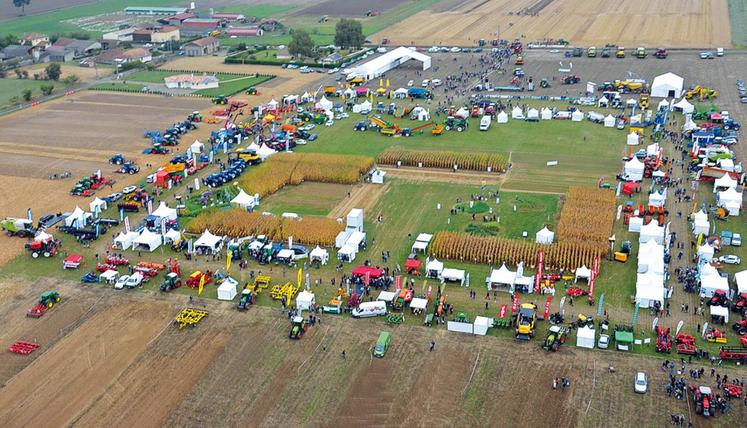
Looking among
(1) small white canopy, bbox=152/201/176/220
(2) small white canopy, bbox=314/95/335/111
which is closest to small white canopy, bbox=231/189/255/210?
(1) small white canopy, bbox=152/201/176/220

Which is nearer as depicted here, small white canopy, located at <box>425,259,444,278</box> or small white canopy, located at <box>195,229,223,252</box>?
small white canopy, located at <box>425,259,444,278</box>

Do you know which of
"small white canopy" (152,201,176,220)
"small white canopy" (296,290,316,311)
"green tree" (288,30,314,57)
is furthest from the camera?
"green tree" (288,30,314,57)

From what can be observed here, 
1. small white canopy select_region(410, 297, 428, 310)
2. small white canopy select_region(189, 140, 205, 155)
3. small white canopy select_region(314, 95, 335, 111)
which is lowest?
small white canopy select_region(410, 297, 428, 310)

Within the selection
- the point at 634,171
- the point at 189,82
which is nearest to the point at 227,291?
the point at 634,171

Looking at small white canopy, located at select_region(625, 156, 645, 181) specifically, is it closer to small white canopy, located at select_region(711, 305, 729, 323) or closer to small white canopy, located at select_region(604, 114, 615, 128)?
small white canopy, located at select_region(604, 114, 615, 128)

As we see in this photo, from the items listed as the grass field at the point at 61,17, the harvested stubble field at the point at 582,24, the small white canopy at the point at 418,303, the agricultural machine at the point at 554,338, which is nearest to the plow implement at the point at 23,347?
the small white canopy at the point at 418,303

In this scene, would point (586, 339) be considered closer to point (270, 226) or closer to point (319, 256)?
point (319, 256)

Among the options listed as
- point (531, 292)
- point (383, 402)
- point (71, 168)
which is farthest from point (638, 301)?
point (71, 168)
